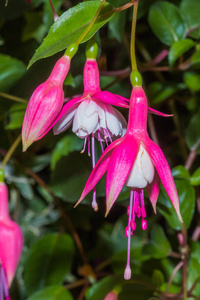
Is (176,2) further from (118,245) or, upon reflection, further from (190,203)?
(118,245)

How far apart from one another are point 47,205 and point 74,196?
0.32 m

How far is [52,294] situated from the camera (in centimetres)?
82

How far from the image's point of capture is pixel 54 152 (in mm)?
950

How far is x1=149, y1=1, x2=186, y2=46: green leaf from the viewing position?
2.60 ft

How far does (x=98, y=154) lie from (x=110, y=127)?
0.14 m

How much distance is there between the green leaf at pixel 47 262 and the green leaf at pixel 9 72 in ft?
1.04

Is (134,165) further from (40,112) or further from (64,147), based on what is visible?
(64,147)

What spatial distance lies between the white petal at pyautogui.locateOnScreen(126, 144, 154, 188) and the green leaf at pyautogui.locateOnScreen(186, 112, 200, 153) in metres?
0.33

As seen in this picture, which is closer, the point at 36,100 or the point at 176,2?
the point at 36,100

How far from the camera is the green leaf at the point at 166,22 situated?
0.79m

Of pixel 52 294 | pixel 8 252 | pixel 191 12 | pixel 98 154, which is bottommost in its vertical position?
pixel 52 294

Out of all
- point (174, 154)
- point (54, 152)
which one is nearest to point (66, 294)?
point (54, 152)

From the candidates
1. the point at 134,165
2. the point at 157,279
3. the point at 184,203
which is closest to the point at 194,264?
the point at 157,279

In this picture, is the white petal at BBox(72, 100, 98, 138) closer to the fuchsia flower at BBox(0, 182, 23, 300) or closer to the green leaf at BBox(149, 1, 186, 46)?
the fuchsia flower at BBox(0, 182, 23, 300)
